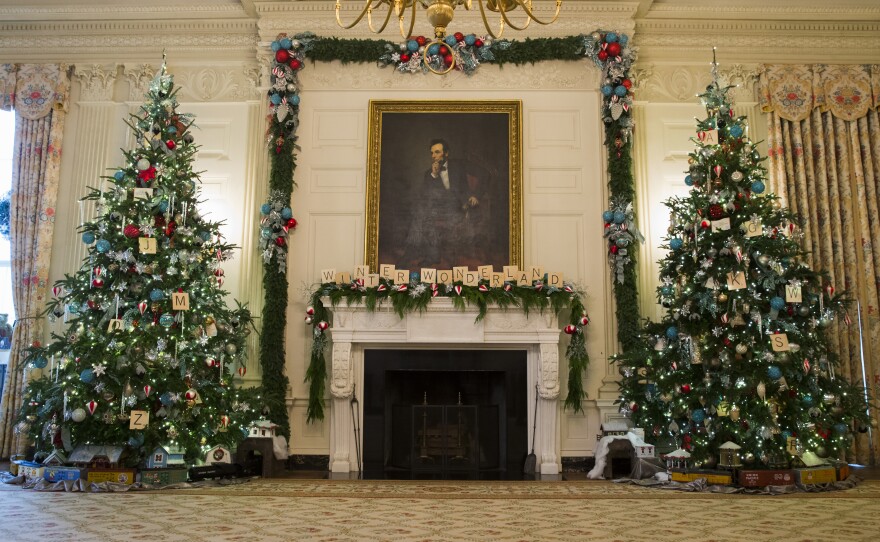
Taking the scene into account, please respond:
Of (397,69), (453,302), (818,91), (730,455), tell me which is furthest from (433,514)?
(818,91)

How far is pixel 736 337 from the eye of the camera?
22.1 ft

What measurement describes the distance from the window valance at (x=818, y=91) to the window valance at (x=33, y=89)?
8.14 metres

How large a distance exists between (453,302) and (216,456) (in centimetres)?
274

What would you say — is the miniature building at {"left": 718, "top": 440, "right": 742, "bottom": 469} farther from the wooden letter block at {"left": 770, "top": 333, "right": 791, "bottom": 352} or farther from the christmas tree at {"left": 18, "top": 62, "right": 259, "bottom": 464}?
the christmas tree at {"left": 18, "top": 62, "right": 259, "bottom": 464}

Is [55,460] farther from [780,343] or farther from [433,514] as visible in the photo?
[780,343]

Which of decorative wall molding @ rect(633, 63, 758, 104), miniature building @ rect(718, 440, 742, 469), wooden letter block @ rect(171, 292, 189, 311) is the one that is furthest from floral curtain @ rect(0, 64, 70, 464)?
miniature building @ rect(718, 440, 742, 469)

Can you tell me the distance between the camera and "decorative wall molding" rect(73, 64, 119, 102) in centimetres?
887

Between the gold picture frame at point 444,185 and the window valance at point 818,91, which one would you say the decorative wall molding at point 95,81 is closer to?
the gold picture frame at point 444,185

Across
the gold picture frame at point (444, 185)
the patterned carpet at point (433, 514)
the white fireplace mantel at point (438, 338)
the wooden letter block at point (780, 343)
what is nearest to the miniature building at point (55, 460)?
the patterned carpet at point (433, 514)

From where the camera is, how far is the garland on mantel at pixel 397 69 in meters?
7.92

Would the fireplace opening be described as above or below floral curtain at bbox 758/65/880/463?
below

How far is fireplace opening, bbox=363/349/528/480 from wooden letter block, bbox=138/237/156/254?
96.9 inches

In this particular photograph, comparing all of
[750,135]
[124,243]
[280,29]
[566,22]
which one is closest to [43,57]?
[280,29]

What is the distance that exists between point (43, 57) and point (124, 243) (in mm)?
3609
